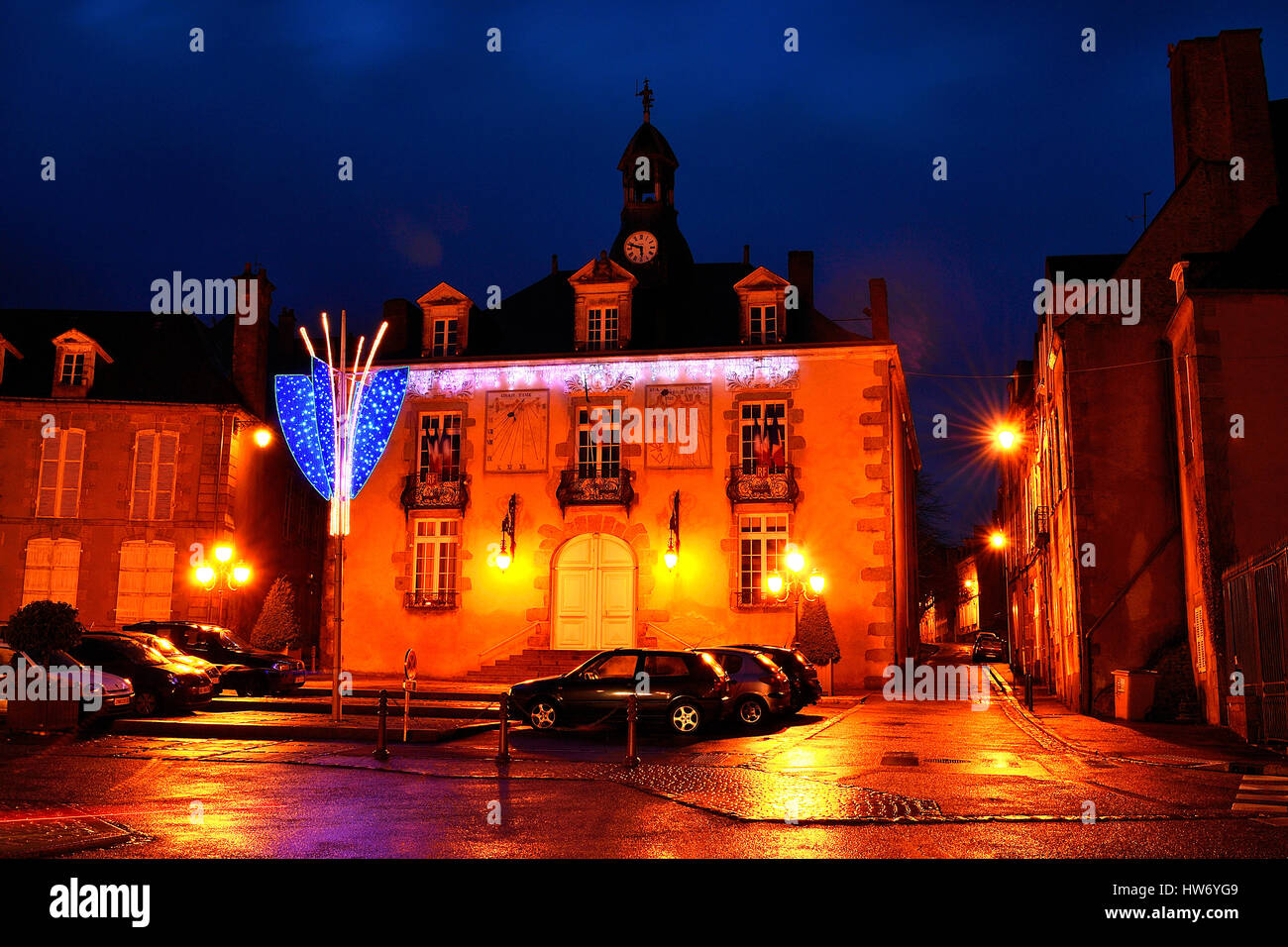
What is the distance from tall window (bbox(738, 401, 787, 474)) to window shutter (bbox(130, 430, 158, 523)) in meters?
15.9

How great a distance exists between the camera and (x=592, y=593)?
1172 inches

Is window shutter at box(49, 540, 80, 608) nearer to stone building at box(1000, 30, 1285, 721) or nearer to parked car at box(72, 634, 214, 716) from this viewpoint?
parked car at box(72, 634, 214, 716)

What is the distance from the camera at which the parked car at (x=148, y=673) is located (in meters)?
19.2

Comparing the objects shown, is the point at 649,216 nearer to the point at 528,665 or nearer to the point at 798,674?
the point at 528,665

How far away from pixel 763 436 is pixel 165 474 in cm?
1604

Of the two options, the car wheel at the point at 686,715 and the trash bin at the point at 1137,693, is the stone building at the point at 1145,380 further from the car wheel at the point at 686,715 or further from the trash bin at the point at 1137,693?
the car wheel at the point at 686,715

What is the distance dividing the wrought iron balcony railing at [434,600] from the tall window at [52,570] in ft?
29.2

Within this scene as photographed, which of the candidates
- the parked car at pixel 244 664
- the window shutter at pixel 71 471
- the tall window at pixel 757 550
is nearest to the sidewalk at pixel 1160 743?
the tall window at pixel 757 550

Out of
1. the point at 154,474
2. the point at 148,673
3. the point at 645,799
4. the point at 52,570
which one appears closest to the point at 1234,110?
the point at 645,799

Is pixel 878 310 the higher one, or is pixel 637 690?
pixel 878 310

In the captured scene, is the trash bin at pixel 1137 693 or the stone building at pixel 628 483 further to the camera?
the stone building at pixel 628 483

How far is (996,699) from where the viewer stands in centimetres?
2670
